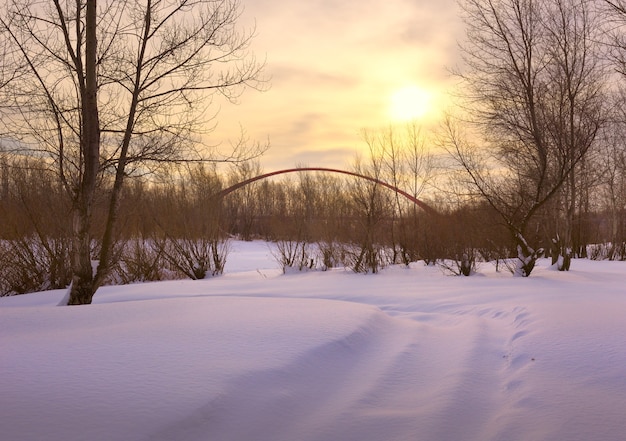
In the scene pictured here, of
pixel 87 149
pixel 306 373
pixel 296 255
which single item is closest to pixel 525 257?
pixel 296 255

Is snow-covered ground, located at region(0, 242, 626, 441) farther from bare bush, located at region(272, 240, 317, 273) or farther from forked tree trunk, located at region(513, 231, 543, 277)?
bare bush, located at region(272, 240, 317, 273)

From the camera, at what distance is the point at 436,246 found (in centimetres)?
1595

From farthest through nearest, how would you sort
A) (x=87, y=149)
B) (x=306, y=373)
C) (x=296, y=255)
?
1. (x=296, y=255)
2. (x=87, y=149)
3. (x=306, y=373)

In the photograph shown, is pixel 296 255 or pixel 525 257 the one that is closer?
pixel 525 257

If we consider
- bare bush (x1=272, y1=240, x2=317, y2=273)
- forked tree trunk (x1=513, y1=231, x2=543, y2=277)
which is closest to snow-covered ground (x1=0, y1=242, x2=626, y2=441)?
forked tree trunk (x1=513, y1=231, x2=543, y2=277)

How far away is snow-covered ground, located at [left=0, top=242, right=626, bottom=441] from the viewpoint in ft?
9.84

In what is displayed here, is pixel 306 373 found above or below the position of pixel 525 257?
below

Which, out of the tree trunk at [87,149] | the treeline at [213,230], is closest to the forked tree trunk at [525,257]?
the treeline at [213,230]

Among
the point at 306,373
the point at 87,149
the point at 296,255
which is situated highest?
the point at 87,149

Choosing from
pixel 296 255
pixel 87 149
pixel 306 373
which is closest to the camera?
pixel 306 373

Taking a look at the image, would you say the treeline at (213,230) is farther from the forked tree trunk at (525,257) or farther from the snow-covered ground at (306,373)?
the snow-covered ground at (306,373)

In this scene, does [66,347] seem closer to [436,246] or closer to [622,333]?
[622,333]

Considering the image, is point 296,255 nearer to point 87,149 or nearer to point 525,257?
point 525,257

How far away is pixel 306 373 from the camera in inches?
159
